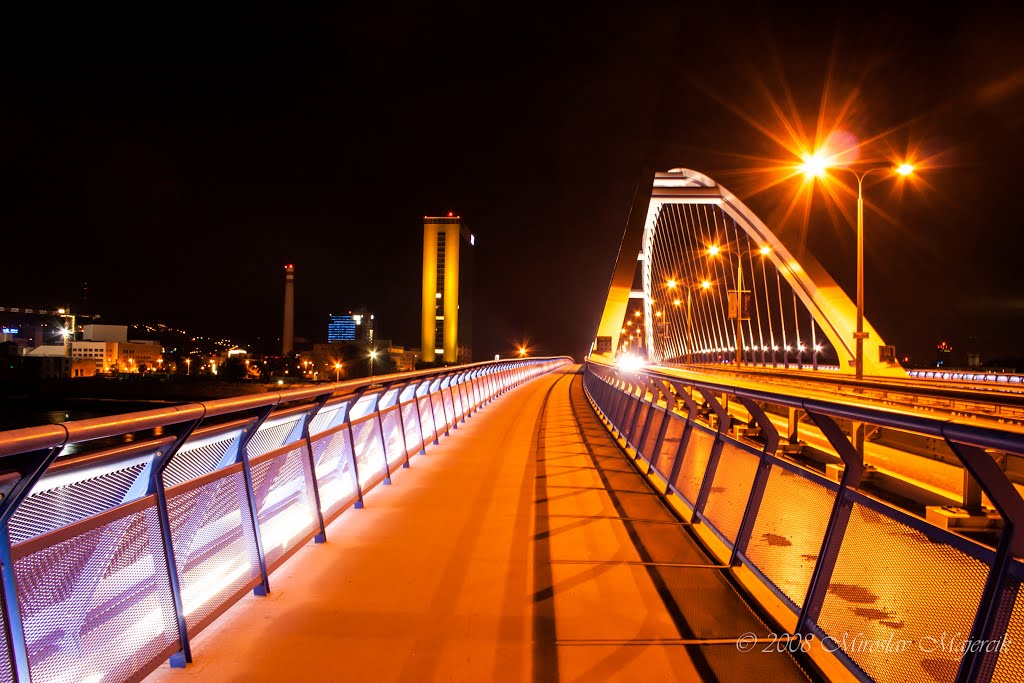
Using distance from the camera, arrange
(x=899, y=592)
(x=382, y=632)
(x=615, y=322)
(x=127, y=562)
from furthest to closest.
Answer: (x=615, y=322) → (x=382, y=632) → (x=899, y=592) → (x=127, y=562)

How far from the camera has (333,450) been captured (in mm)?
6492

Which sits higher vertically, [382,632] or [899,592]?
[899,592]

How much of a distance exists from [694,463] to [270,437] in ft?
14.9

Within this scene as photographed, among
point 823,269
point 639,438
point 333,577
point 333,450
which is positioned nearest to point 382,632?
point 333,577

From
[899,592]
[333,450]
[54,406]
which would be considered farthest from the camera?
[54,406]

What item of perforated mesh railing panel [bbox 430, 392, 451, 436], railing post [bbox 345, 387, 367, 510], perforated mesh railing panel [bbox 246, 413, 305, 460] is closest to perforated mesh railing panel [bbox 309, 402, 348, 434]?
railing post [bbox 345, 387, 367, 510]

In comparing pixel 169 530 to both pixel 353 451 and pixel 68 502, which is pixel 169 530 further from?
pixel 353 451

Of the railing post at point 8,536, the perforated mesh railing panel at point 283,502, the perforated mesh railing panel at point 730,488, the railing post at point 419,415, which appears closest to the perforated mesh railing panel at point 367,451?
the perforated mesh railing panel at point 283,502

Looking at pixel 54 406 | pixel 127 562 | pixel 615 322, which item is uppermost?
pixel 615 322

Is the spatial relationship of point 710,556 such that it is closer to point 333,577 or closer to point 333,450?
point 333,577

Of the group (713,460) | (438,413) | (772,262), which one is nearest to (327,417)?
(713,460)

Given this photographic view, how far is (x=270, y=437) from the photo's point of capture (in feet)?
16.4

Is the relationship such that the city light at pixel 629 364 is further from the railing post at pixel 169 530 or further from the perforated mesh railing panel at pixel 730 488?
the railing post at pixel 169 530

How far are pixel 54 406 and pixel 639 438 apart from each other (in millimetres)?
40257
